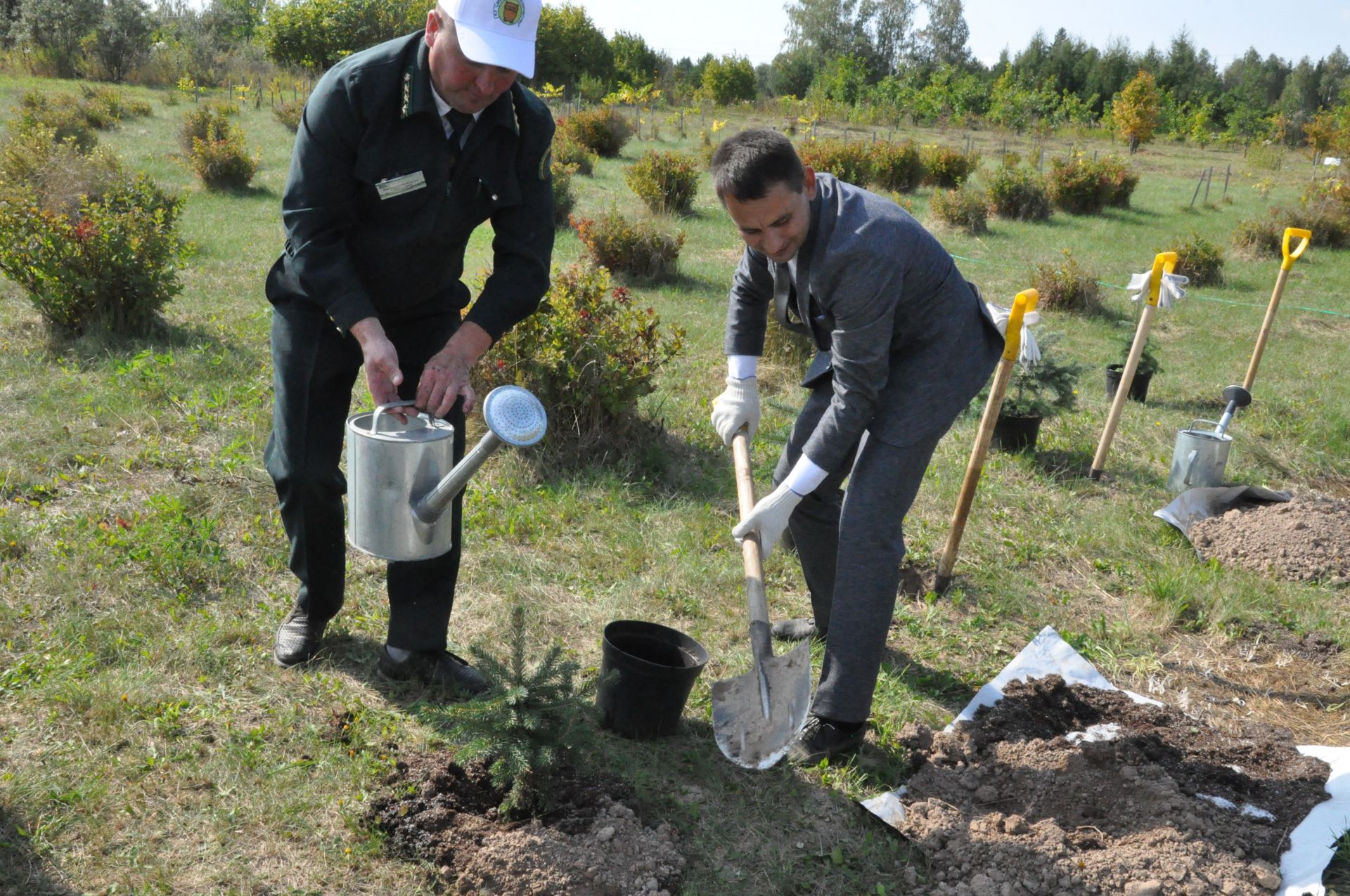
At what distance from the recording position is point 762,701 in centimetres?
242

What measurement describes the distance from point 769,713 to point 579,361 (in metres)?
2.51

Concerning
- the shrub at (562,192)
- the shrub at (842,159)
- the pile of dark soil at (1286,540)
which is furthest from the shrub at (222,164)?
the pile of dark soil at (1286,540)

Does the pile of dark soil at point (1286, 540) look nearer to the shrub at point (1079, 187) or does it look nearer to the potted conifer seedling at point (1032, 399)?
the potted conifer seedling at point (1032, 399)

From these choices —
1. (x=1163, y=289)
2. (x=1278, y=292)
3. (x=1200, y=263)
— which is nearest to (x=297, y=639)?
(x=1163, y=289)

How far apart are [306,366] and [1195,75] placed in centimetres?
5537

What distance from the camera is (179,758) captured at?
2490mm

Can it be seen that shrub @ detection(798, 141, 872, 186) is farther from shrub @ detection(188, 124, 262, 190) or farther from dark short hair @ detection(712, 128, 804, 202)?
dark short hair @ detection(712, 128, 804, 202)

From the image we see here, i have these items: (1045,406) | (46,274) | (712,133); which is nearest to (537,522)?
(1045,406)

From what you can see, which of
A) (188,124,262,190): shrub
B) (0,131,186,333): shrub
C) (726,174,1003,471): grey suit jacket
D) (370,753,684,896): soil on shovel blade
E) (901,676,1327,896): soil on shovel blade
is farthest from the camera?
(188,124,262,190): shrub

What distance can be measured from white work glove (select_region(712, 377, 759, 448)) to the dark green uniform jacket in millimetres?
688

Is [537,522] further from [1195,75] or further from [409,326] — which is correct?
[1195,75]

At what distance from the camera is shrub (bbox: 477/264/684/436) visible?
4559mm

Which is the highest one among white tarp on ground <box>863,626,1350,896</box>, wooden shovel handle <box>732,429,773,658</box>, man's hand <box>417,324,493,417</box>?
man's hand <box>417,324,493,417</box>

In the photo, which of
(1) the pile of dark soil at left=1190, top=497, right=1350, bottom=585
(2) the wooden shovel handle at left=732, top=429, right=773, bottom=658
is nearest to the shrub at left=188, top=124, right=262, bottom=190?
(2) the wooden shovel handle at left=732, top=429, right=773, bottom=658
